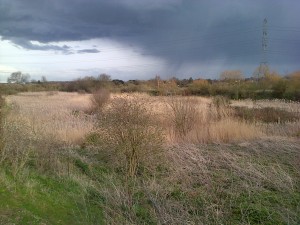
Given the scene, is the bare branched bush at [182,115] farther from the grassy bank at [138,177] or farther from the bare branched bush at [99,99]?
the bare branched bush at [99,99]

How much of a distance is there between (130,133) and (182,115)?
26.2ft

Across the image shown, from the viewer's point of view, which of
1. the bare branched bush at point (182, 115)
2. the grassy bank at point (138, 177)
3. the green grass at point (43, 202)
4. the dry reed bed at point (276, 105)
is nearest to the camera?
the green grass at point (43, 202)

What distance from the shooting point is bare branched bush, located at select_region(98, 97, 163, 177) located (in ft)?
40.7

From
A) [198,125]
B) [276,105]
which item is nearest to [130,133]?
[198,125]

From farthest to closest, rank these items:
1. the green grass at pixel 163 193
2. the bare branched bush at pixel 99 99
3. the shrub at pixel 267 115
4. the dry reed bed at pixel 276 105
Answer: the bare branched bush at pixel 99 99 < the dry reed bed at pixel 276 105 < the shrub at pixel 267 115 < the green grass at pixel 163 193

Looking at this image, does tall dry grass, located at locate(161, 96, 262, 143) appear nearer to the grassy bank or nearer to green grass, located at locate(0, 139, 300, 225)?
the grassy bank

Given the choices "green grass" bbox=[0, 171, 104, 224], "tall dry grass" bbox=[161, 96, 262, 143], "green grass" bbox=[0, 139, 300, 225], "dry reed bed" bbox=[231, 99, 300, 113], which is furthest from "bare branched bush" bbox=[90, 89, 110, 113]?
"green grass" bbox=[0, 171, 104, 224]

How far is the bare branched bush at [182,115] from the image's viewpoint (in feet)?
65.6

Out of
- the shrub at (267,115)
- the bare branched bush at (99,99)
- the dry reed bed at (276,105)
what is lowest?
the shrub at (267,115)

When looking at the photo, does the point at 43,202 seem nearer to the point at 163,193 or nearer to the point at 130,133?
the point at 163,193

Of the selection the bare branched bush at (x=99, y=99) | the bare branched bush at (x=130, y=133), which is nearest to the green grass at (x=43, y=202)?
the bare branched bush at (x=130, y=133)

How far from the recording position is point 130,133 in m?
12.5

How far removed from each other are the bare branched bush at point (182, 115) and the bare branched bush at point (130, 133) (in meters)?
6.91

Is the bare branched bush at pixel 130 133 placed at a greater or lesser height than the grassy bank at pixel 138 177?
greater
